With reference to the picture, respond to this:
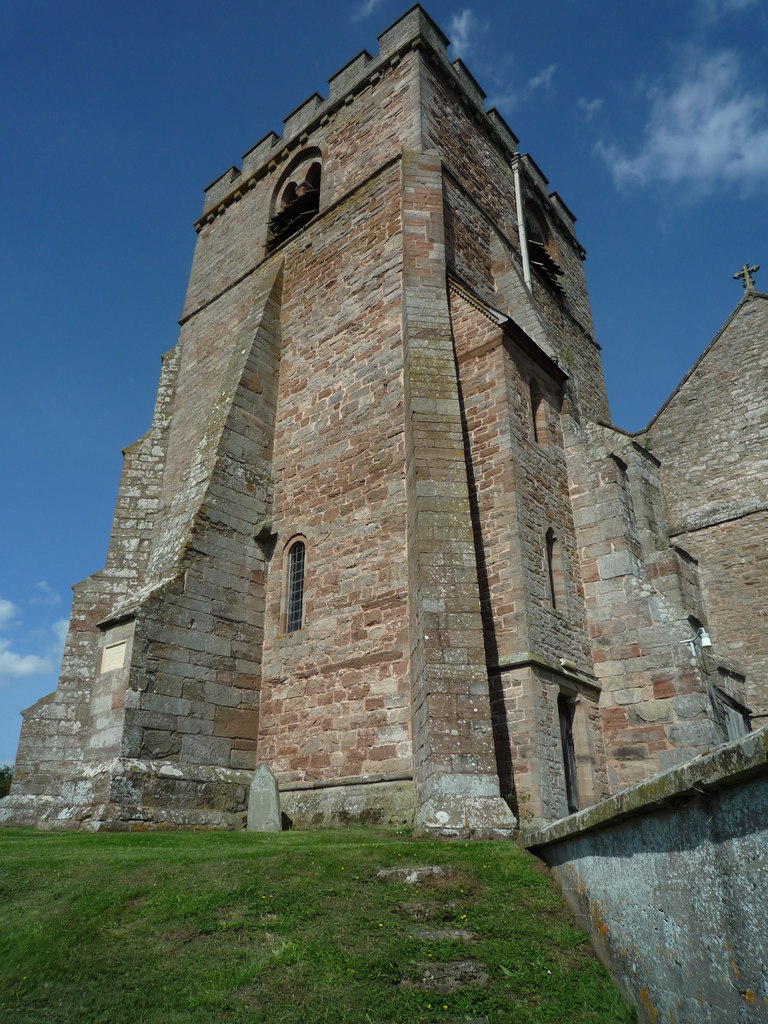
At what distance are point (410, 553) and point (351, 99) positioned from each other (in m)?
12.6

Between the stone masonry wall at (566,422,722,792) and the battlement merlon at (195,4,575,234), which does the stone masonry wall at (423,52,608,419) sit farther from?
the stone masonry wall at (566,422,722,792)

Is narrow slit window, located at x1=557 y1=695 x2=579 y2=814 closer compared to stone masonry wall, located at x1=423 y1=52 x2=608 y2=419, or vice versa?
narrow slit window, located at x1=557 y1=695 x2=579 y2=814

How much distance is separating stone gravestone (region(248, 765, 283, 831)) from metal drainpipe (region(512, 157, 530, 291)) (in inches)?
438

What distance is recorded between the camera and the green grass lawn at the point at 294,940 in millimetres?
4281

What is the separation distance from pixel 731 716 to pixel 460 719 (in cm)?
573

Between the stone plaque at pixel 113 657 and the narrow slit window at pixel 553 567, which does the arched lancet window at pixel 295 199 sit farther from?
the stone plaque at pixel 113 657

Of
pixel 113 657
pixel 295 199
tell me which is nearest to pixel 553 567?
pixel 113 657

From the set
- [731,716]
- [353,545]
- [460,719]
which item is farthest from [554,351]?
[460,719]

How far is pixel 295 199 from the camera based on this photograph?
18453 millimetres

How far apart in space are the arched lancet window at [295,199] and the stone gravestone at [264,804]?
12534mm

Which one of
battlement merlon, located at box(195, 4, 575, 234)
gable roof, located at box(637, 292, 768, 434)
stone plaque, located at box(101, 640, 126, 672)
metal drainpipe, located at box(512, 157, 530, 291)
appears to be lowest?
stone plaque, located at box(101, 640, 126, 672)

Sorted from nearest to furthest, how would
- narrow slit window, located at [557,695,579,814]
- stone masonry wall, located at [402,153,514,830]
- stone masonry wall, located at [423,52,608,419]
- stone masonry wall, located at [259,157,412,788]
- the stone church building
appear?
stone masonry wall, located at [402,153,514,830] → the stone church building → narrow slit window, located at [557,695,579,814] → stone masonry wall, located at [259,157,412,788] → stone masonry wall, located at [423,52,608,419]

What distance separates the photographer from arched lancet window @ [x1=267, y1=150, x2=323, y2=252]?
1797cm

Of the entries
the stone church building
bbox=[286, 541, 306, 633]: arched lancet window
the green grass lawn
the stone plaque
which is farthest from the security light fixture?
the stone plaque
